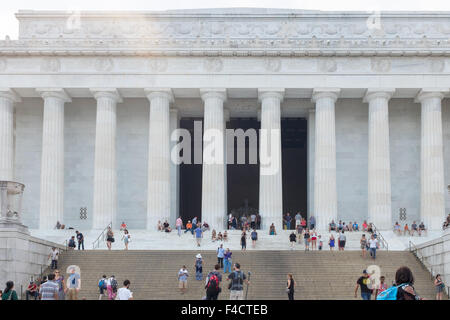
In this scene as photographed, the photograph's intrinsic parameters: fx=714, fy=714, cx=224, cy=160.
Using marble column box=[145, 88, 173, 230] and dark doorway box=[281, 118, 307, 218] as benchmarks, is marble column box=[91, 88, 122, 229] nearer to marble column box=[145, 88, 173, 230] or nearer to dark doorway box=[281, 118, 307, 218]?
marble column box=[145, 88, 173, 230]

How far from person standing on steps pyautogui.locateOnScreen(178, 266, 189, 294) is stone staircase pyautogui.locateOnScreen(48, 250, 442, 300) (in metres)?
0.29

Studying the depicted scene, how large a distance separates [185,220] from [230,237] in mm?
16856

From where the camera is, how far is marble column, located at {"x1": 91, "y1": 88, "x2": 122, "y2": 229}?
53.2 metres

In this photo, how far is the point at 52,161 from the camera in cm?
5409

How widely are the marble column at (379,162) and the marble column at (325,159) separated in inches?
108

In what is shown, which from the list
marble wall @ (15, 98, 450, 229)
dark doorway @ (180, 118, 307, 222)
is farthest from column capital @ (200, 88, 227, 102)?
dark doorway @ (180, 118, 307, 222)

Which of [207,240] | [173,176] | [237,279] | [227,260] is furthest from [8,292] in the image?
[173,176]

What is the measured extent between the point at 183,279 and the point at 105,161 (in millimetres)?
23056

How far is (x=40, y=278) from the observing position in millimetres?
34906

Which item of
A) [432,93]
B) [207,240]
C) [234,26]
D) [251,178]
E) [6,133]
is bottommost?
[207,240]

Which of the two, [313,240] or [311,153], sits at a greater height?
[311,153]

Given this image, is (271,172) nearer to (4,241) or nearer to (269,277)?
(269,277)

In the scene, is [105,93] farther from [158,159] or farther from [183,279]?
[183,279]
